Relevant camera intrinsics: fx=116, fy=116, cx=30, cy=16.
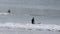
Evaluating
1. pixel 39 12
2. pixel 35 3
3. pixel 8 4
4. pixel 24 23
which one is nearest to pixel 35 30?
pixel 24 23

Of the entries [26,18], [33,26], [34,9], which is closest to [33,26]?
[33,26]

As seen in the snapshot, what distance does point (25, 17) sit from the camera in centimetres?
162

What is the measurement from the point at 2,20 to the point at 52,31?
0.69 metres

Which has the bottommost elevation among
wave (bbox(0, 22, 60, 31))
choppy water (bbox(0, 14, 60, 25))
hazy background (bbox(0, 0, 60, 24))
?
wave (bbox(0, 22, 60, 31))

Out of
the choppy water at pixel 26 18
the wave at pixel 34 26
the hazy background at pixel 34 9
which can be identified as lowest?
the wave at pixel 34 26

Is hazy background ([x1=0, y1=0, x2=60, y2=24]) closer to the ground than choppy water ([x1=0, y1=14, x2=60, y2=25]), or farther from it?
farther from it

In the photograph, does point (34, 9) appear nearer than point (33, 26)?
No

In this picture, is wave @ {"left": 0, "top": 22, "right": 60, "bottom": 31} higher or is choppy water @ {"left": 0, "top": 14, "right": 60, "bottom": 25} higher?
choppy water @ {"left": 0, "top": 14, "right": 60, "bottom": 25}

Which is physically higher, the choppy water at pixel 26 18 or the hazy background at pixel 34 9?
the hazy background at pixel 34 9

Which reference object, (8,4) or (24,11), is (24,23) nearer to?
(24,11)

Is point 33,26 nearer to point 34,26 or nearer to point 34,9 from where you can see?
point 34,26

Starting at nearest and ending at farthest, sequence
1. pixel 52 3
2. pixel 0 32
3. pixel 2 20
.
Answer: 1. pixel 0 32
2. pixel 2 20
3. pixel 52 3

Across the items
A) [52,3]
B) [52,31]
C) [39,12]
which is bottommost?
[52,31]

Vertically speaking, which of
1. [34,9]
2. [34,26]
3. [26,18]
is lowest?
[34,26]
